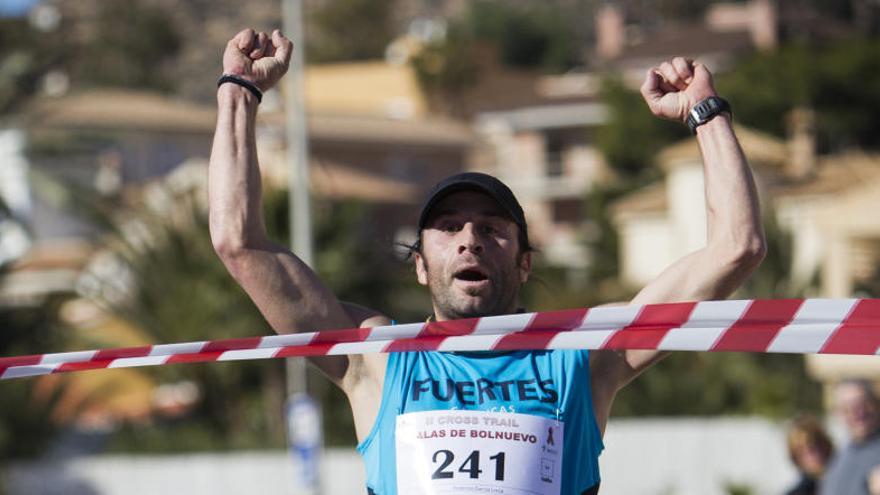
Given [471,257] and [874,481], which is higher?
[471,257]

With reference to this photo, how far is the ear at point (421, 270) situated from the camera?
4.44m

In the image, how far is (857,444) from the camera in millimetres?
8180

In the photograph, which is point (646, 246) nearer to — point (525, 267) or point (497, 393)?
point (525, 267)

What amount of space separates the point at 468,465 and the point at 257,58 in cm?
112

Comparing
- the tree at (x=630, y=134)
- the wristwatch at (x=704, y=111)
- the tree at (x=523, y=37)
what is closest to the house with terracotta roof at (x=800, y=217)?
the tree at (x=630, y=134)

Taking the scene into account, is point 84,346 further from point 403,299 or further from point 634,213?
point 634,213

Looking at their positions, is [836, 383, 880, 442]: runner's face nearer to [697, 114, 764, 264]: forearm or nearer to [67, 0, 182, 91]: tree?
[697, 114, 764, 264]: forearm

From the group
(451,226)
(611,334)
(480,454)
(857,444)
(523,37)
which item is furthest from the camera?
(523,37)

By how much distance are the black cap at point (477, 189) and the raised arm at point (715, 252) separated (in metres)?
0.35

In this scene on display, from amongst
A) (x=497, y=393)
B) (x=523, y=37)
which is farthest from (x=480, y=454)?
(x=523, y=37)

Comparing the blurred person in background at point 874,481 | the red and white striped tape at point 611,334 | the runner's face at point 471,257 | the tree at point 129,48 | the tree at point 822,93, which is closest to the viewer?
the red and white striped tape at point 611,334

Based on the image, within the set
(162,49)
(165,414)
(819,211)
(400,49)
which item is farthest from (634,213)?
(162,49)

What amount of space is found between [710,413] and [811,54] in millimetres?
39897

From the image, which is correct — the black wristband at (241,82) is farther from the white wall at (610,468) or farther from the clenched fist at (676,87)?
the white wall at (610,468)
